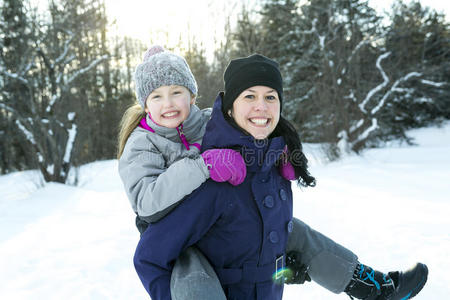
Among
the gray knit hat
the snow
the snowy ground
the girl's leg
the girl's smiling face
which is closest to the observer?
the girl's leg

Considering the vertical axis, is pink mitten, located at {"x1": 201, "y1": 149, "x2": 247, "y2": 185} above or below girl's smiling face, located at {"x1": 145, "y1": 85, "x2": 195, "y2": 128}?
below

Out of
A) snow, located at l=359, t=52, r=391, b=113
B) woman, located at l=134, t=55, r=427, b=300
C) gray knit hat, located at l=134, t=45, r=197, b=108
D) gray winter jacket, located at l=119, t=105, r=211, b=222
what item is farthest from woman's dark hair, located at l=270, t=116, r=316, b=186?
snow, located at l=359, t=52, r=391, b=113

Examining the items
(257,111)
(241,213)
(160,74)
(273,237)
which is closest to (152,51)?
(160,74)

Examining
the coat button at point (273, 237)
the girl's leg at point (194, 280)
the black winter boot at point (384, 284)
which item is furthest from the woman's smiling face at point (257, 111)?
the black winter boot at point (384, 284)

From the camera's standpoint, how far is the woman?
1304 mm

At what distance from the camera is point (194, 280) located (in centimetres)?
123

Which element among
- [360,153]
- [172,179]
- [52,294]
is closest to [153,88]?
[172,179]

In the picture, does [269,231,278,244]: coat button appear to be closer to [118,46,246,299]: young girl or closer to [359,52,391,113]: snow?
[118,46,246,299]: young girl

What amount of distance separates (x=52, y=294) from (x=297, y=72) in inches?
526

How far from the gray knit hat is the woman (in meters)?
0.33

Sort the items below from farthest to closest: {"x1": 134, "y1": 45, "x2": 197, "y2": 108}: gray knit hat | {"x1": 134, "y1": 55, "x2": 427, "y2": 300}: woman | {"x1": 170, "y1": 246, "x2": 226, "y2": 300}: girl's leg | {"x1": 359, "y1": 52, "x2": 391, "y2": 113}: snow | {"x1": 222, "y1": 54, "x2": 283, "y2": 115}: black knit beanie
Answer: {"x1": 359, "y1": 52, "x2": 391, "y2": 113}: snow, {"x1": 134, "y1": 45, "x2": 197, "y2": 108}: gray knit hat, {"x1": 222, "y1": 54, "x2": 283, "y2": 115}: black knit beanie, {"x1": 134, "y1": 55, "x2": 427, "y2": 300}: woman, {"x1": 170, "y1": 246, "x2": 226, "y2": 300}: girl's leg

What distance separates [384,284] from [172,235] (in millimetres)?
1272

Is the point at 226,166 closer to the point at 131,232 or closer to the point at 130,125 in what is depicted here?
the point at 130,125

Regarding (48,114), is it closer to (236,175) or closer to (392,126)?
(236,175)
